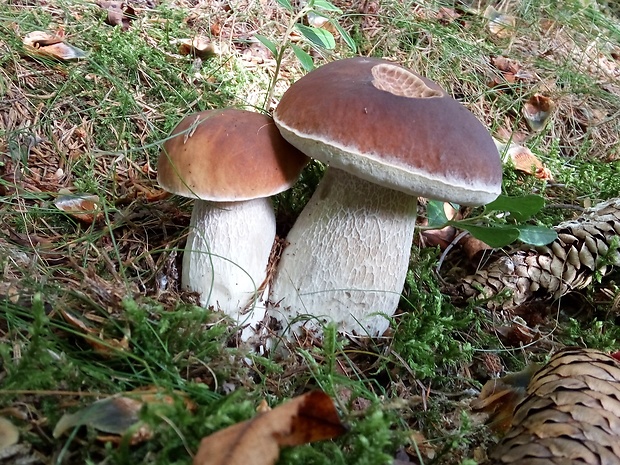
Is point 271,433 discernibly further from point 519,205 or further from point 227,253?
point 519,205

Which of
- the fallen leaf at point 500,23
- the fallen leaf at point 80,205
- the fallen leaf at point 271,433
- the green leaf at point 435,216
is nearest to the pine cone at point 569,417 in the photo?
the fallen leaf at point 271,433

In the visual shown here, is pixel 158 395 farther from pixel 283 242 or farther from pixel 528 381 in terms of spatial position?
pixel 528 381

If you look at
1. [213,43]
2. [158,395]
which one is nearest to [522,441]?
[158,395]

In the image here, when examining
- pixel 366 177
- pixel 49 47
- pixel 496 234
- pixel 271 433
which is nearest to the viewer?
pixel 271 433

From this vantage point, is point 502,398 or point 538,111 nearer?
point 502,398

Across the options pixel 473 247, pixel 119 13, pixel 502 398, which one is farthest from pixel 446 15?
pixel 502 398

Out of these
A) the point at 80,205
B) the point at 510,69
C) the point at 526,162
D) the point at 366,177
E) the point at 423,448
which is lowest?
the point at 80,205

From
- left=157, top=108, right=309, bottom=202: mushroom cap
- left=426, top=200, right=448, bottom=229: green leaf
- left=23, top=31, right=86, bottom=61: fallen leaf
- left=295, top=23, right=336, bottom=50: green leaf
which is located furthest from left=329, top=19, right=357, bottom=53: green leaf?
left=23, top=31, right=86, bottom=61: fallen leaf

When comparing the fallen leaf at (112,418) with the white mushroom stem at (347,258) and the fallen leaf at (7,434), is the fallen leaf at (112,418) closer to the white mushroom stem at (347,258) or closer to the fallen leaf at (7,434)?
the fallen leaf at (7,434)
